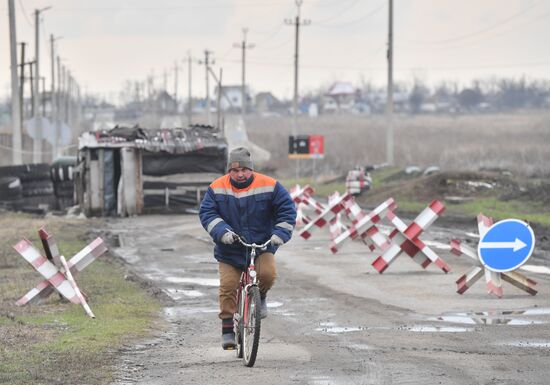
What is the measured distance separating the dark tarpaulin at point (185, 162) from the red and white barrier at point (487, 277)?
21.0 metres

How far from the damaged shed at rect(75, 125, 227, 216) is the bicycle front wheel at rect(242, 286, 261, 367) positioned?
25.6 m

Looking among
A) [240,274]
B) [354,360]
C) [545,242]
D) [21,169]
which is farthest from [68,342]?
[21,169]

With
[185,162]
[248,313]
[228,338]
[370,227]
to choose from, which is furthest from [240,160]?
[185,162]

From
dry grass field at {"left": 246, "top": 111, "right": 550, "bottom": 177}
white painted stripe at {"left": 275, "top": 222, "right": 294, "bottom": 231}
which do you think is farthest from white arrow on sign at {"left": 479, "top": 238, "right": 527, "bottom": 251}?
dry grass field at {"left": 246, "top": 111, "right": 550, "bottom": 177}

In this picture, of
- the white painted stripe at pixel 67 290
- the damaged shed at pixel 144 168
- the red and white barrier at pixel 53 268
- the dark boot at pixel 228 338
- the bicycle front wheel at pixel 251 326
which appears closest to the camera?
the bicycle front wheel at pixel 251 326

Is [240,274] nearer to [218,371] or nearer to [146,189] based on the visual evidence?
[218,371]

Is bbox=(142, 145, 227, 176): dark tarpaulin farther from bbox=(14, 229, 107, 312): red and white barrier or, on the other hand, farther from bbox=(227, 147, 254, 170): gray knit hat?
bbox=(227, 147, 254, 170): gray knit hat

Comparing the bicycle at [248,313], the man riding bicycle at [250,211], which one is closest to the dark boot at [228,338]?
the bicycle at [248,313]

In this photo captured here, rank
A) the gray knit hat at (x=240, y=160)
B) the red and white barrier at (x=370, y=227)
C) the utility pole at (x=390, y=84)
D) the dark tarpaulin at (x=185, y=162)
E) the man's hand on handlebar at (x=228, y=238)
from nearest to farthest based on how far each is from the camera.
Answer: the man's hand on handlebar at (x=228, y=238) → the gray knit hat at (x=240, y=160) → the red and white barrier at (x=370, y=227) → the dark tarpaulin at (x=185, y=162) → the utility pole at (x=390, y=84)

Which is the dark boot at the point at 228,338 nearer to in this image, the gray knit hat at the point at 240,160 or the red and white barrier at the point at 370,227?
the gray knit hat at the point at 240,160

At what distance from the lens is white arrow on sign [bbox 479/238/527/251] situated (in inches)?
608

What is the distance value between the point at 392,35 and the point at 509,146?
12.1m

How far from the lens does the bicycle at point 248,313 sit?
9.93 meters

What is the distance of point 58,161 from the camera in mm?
43500
